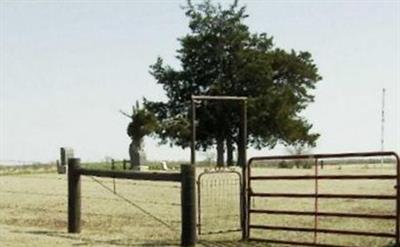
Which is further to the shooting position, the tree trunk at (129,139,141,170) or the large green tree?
the large green tree

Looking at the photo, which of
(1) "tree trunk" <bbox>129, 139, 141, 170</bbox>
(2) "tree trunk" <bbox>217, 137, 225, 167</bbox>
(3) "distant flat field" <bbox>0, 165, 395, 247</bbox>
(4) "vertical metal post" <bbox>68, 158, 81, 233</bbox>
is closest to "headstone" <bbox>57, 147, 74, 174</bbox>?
(1) "tree trunk" <bbox>129, 139, 141, 170</bbox>

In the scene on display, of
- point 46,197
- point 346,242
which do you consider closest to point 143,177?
point 346,242

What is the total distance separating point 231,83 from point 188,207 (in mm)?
42392

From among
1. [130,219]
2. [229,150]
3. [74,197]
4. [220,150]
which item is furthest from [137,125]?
[74,197]

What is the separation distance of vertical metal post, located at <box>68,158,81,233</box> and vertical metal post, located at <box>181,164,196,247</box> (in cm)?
294

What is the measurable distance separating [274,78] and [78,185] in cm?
4258

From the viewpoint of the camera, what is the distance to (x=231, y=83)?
55.8 metres

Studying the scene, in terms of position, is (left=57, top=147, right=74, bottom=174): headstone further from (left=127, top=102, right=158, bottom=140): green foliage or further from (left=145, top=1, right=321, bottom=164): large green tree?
(left=145, top=1, right=321, bottom=164): large green tree

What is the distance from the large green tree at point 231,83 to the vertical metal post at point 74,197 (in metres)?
37.2

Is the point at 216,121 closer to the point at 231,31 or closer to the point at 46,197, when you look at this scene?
the point at 231,31

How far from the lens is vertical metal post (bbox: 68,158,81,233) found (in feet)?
51.5

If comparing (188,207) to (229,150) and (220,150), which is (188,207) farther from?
(229,150)

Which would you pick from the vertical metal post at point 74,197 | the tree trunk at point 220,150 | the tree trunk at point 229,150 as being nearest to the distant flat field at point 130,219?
the vertical metal post at point 74,197

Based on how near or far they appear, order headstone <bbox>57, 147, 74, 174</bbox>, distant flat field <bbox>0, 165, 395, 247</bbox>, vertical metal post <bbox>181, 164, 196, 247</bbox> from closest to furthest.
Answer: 1. vertical metal post <bbox>181, 164, 196, 247</bbox>
2. distant flat field <bbox>0, 165, 395, 247</bbox>
3. headstone <bbox>57, 147, 74, 174</bbox>
